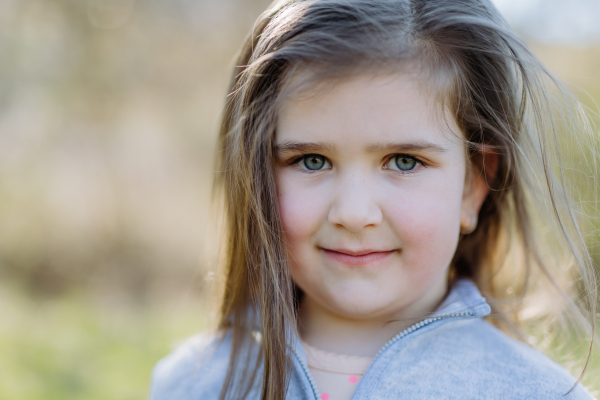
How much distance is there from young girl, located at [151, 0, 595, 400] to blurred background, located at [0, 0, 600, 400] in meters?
2.80

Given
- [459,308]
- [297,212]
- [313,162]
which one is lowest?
[459,308]

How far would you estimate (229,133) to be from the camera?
1496 mm

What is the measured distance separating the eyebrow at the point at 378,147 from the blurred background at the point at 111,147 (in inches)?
119

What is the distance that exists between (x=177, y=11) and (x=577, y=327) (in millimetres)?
4957

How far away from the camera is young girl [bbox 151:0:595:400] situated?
124 centimetres

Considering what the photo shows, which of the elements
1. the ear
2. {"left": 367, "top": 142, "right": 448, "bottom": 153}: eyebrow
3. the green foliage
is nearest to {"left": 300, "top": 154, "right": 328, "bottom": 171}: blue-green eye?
{"left": 367, "top": 142, "right": 448, "bottom": 153}: eyebrow

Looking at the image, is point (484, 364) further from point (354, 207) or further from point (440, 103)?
point (440, 103)

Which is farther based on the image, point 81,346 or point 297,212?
point 81,346

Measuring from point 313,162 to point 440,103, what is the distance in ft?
1.19

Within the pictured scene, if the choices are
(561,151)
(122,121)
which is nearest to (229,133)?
(561,151)

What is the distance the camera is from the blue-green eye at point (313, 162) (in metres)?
1.32

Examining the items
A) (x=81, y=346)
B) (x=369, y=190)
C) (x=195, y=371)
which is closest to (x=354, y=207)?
(x=369, y=190)

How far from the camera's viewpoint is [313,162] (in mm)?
1340

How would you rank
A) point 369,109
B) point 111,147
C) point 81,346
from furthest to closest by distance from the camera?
point 111,147 < point 81,346 < point 369,109
